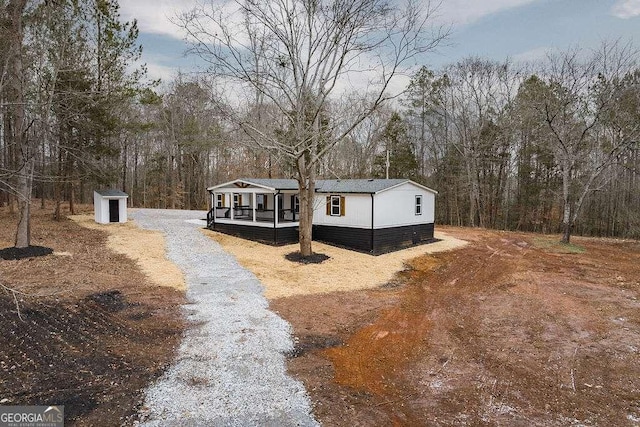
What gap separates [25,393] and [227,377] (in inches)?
90.8

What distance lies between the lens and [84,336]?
608cm

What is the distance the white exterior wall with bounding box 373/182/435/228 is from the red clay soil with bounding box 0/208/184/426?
917 centimetres

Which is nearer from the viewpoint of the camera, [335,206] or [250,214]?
[335,206]

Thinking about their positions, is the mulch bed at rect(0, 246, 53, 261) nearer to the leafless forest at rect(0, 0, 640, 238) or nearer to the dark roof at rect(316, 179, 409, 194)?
the leafless forest at rect(0, 0, 640, 238)

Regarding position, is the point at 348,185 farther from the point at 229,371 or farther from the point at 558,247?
the point at 229,371

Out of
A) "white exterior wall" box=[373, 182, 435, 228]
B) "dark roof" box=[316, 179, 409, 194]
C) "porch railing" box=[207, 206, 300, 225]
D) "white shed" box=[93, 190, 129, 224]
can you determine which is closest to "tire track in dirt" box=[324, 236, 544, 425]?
"white exterior wall" box=[373, 182, 435, 228]

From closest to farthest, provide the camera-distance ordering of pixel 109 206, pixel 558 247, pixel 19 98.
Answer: pixel 19 98
pixel 558 247
pixel 109 206

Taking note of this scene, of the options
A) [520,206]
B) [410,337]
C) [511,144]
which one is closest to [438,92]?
[511,144]

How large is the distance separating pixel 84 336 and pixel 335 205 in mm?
11704

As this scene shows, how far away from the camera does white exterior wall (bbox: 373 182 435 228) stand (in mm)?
15641

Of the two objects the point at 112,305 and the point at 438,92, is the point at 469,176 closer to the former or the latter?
the point at 438,92

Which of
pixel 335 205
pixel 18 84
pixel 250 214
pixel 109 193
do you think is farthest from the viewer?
pixel 109 193

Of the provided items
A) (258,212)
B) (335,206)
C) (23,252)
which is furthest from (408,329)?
(258,212)

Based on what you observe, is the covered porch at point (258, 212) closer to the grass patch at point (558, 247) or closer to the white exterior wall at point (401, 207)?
the white exterior wall at point (401, 207)
